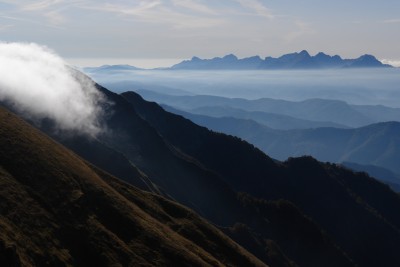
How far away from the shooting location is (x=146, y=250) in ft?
346

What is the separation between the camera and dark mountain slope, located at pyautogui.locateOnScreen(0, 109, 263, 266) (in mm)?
87875

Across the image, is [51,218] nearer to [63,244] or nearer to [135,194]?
[63,244]

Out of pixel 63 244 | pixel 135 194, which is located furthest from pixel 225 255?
pixel 63 244

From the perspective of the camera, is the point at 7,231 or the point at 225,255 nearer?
the point at 7,231

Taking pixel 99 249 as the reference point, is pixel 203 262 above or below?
below

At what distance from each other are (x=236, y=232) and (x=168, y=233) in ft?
268

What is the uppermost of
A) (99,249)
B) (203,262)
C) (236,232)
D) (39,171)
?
(39,171)

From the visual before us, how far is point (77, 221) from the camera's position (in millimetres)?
99812

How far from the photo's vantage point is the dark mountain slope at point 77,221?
288 feet

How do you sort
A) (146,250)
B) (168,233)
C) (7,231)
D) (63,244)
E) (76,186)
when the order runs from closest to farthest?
(7,231), (63,244), (146,250), (76,186), (168,233)

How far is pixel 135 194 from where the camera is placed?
455 ft

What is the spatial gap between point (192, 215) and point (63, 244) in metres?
60.9

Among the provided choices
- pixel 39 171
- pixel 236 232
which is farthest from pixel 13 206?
pixel 236 232

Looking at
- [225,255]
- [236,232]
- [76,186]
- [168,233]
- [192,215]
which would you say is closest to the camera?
[76,186]
